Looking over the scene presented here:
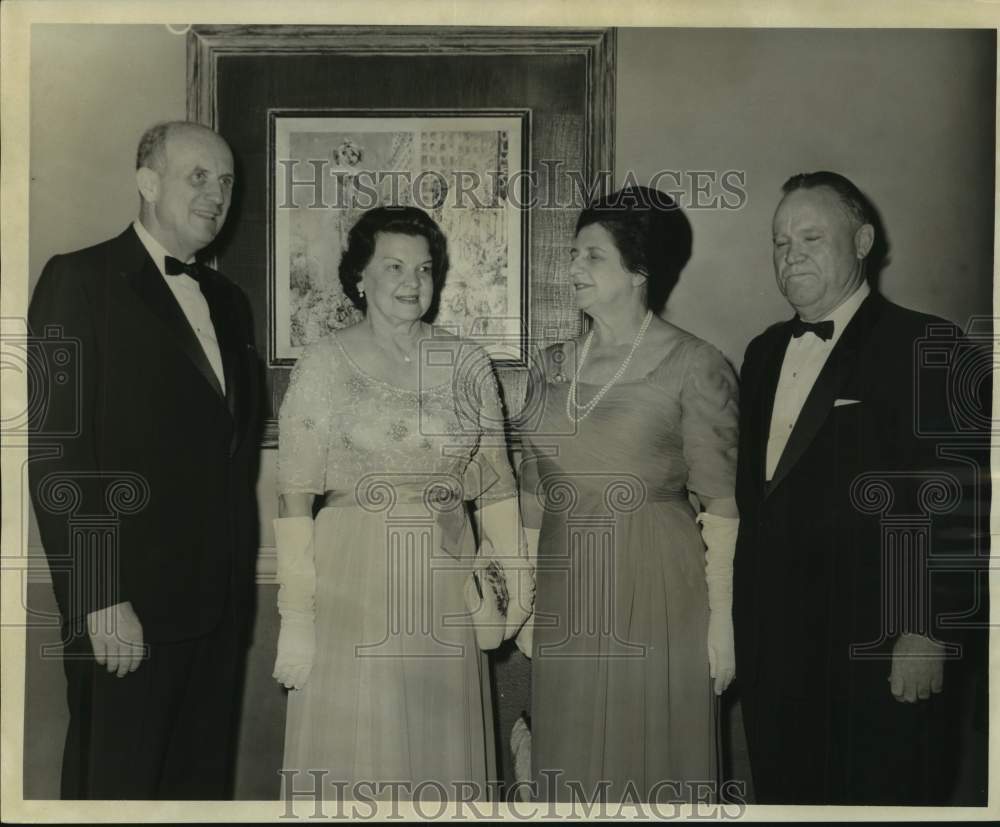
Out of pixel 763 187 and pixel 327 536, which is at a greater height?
pixel 763 187

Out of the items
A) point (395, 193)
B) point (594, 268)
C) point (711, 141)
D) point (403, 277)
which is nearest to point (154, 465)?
point (403, 277)

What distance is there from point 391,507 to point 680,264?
2.73ft

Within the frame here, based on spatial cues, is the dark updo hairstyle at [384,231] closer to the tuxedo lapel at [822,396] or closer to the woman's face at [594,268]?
the woman's face at [594,268]

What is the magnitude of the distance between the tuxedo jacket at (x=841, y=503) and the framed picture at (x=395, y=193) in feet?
2.03

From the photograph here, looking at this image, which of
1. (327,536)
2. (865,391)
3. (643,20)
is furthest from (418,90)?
(865,391)

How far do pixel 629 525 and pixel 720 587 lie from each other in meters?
0.24

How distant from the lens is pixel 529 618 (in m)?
2.32

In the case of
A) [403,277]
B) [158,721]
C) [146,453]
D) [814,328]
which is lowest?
[158,721]

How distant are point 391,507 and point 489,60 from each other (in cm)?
101

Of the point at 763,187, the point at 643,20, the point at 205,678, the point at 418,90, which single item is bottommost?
the point at 205,678

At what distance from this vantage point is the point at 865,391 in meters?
2.29

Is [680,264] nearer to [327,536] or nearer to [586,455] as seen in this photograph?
[586,455]

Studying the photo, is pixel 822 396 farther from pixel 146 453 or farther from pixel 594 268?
pixel 146 453

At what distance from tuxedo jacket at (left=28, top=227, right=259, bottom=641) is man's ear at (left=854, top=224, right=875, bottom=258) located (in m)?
1.35
